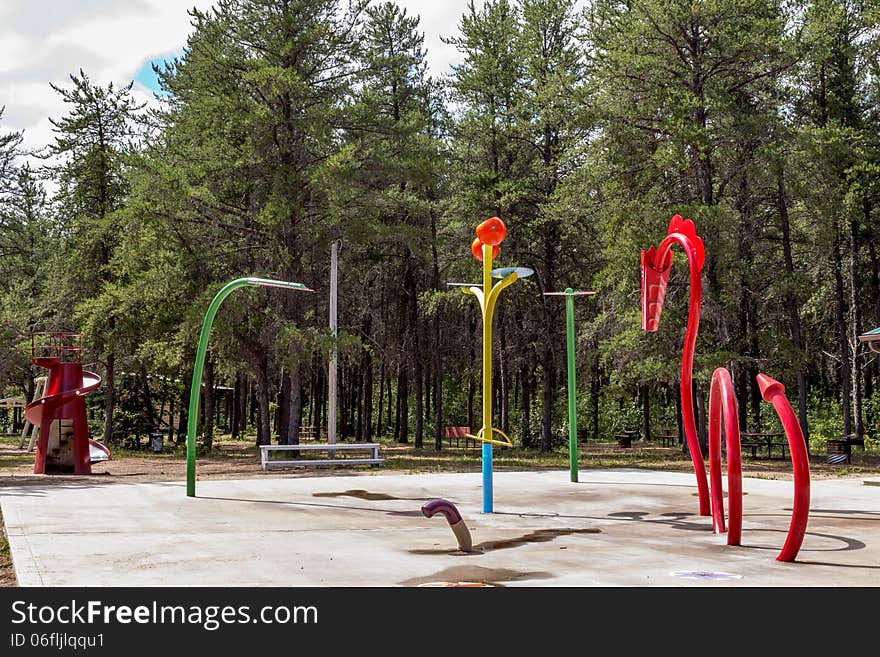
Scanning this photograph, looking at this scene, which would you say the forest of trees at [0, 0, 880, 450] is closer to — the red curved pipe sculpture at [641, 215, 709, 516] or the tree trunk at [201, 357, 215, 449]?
the tree trunk at [201, 357, 215, 449]

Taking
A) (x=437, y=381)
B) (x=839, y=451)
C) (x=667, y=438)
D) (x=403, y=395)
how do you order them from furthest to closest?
(x=667, y=438) → (x=403, y=395) → (x=437, y=381) → (x=839, y=451)

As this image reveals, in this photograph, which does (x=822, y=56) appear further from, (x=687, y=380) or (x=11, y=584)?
(x=11, y=584)

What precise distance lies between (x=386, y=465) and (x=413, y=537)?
45.7 ft

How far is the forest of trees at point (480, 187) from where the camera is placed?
24.5 meters

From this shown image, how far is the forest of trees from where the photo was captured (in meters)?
24.5

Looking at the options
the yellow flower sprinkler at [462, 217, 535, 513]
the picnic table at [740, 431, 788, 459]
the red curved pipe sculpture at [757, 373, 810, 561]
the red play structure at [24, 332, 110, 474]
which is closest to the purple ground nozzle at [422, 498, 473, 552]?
the red curved pipe sculpture at [757, 373, 810, 561]

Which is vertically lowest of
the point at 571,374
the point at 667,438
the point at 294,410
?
the point at 667,438

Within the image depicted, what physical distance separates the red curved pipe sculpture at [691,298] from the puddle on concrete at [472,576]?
4.21 m

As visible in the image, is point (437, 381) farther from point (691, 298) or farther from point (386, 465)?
point (691, 298)

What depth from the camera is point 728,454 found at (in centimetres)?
947

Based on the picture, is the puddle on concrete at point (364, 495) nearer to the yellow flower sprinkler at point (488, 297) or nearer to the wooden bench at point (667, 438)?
the yellow flower sprinkler at point (488, 297)

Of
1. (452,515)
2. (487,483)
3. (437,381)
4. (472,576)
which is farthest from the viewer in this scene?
(437,381)

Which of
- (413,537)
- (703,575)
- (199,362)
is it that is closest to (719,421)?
(703,575)
